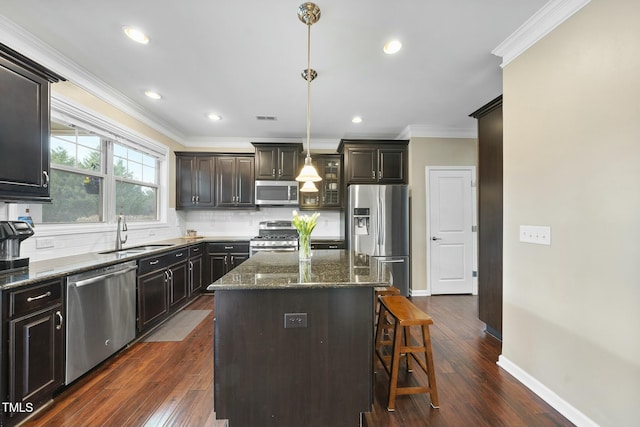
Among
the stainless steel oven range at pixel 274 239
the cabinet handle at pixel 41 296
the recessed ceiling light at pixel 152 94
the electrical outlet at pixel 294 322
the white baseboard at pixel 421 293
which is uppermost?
the recessed ceiling light at pixel 152 94

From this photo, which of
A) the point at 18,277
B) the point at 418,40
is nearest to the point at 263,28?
the point at 418,40

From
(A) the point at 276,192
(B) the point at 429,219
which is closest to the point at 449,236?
(B) the point at 429,219

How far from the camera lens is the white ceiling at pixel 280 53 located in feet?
5.74

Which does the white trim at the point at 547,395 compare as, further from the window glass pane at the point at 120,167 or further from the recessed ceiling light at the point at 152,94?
the window glass pane at the point at 120,167

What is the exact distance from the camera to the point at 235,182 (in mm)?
4473

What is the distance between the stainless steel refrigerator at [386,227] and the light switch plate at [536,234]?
1961 millimetres

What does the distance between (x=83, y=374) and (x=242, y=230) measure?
2966 mm

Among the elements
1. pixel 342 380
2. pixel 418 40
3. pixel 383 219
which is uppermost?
pixel 418 40

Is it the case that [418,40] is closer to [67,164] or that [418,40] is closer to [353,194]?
[353,194]

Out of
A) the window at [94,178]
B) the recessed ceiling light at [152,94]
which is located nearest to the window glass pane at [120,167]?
the window at [94,178]

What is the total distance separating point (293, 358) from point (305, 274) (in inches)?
19.1

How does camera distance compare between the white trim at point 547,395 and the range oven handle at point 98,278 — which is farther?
the range oven handle at point 98,278

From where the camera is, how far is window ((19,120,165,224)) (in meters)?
2.47

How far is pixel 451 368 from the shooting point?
2160 millimetres
